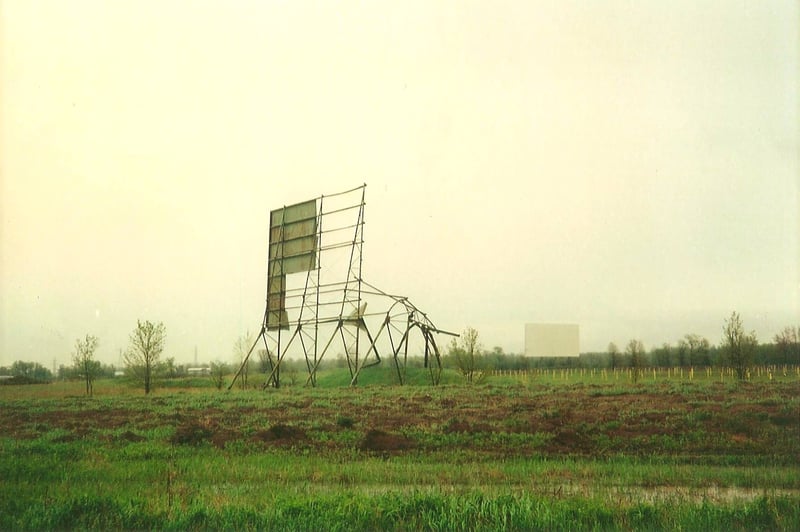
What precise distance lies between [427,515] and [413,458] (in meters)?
4.81

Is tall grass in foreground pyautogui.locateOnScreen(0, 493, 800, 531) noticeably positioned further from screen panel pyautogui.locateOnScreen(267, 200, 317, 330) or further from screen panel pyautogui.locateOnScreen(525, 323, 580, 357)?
screen panel pyautogui.locateOnScreen(267, 200, 317, 330)

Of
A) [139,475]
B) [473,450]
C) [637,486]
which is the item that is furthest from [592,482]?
[139,475]

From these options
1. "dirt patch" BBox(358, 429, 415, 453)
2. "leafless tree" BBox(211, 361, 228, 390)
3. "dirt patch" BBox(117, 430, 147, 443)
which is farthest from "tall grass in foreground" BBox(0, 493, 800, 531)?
"leafless tree" BBox(211, 361, 228, 390)

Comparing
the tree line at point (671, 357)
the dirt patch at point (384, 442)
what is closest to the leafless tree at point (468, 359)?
the tree line at point (671, 357)

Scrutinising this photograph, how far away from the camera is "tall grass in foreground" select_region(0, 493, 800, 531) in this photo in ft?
29.8

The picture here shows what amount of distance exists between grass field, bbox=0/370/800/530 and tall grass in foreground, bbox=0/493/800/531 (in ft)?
0.09

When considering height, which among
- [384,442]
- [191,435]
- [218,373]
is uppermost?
[218,373]

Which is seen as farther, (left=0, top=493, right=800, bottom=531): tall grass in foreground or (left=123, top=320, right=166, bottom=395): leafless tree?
(left=123, top=320, right=166, bottom=395): leafless tree

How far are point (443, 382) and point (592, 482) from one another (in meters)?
15.7

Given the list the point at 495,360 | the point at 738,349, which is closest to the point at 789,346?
the point at 738,349

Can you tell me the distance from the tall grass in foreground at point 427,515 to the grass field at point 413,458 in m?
0.03

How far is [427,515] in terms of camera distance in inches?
363

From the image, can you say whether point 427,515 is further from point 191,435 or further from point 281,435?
point 191,435

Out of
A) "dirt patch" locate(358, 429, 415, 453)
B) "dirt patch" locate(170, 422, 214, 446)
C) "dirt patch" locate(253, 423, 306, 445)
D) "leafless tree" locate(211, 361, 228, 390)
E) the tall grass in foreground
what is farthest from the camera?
"leafless tree" locate(211, 361, 228, 390)
